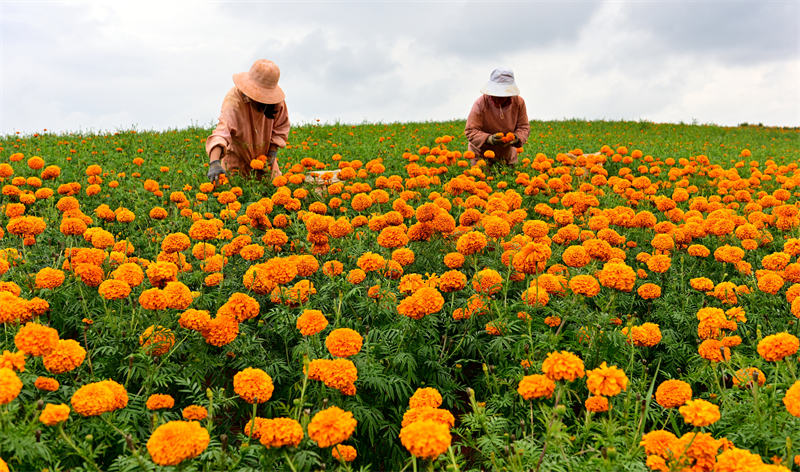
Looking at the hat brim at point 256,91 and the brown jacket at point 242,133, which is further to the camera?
the brown jacket at point 242,133

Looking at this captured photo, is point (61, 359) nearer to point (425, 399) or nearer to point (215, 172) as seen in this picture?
point (425, 399)

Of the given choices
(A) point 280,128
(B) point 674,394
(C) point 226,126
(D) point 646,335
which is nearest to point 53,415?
(B) point 674,394

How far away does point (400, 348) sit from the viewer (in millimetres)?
2623

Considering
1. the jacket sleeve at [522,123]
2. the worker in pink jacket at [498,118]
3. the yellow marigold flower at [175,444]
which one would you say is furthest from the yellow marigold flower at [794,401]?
the jacket sleeve at [522,123]

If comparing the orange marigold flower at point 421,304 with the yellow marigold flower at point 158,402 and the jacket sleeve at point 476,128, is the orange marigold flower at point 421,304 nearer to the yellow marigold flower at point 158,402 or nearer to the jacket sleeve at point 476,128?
the yellow marigold flower at point 158,402

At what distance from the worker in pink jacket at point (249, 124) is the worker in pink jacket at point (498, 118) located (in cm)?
291

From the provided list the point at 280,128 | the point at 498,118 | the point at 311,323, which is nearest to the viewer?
the point at 311,323

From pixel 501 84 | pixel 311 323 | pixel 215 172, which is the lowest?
pixel 311 323

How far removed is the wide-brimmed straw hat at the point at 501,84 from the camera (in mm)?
7730

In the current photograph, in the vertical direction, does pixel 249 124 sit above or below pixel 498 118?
below

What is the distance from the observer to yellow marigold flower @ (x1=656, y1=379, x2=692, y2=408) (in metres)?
2.09

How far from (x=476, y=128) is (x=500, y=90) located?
2.30ft

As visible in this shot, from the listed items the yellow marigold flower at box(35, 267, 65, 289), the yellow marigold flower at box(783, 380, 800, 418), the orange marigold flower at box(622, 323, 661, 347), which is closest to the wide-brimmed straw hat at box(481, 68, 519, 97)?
the orange marigold flower at box(622, 323, 661, 347)

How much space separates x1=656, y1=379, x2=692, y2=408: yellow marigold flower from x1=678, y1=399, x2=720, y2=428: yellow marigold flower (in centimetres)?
41
